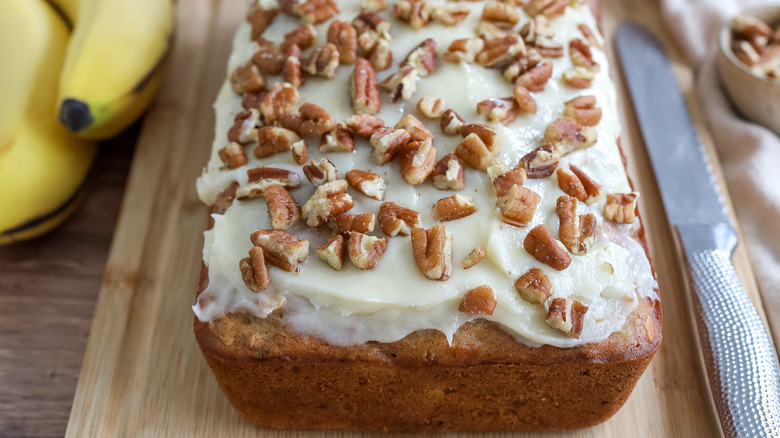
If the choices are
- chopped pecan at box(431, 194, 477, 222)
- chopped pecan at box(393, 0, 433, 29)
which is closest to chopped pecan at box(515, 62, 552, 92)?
chopped pecan at box(393, 0, 433, 29)

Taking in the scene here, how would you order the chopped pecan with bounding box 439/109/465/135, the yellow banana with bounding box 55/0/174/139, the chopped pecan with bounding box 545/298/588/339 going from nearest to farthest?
the chopped pecan with bounding box 545/298/588/339, the chopped pecan with bounding box 439/109/465/135, the yellow banana with bounding box 55/0/174/139

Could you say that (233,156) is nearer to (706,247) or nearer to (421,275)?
(421,275)

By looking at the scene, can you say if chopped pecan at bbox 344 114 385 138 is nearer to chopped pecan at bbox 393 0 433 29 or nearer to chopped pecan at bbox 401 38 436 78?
chopped pecan at bbox 401 38 436 78

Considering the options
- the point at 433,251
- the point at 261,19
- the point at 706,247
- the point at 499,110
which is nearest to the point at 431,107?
the point at 499,110

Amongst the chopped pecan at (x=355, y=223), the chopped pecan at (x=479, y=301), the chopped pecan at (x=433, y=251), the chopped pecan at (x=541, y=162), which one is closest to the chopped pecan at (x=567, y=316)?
the chopped pecan at (x=479, y=301)

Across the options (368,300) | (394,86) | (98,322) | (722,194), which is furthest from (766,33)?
(98,322)

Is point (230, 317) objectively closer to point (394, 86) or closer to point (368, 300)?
point (368, 300)
